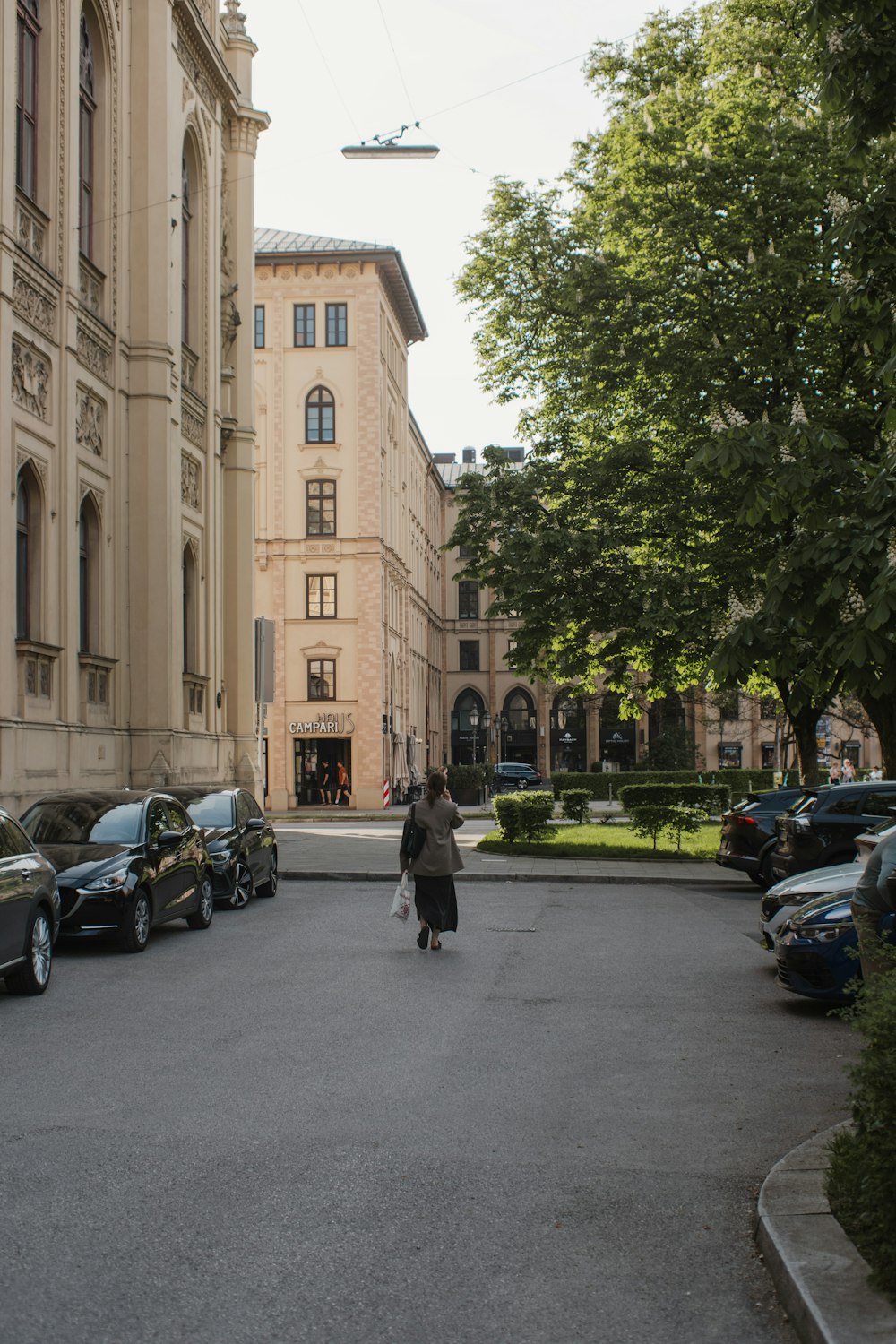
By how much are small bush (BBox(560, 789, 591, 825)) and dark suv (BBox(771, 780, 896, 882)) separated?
19.9m

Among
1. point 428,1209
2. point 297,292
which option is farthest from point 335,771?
point 428,1209

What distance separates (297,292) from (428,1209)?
195 feet

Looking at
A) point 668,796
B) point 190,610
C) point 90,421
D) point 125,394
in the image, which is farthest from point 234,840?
point 668,796

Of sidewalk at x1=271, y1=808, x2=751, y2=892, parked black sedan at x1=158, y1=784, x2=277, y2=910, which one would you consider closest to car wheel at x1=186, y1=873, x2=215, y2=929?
parked black sedan at x1=158, y1=784, x2=277, y2=910

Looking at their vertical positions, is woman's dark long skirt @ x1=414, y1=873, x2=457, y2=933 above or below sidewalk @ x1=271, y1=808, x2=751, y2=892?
above

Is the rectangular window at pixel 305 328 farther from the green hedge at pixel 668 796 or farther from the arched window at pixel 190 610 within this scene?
the green hedge at pixel 668 796

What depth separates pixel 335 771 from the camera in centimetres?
6122

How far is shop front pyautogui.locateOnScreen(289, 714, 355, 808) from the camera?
60.7 meters

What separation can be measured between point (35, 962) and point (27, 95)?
1570cm

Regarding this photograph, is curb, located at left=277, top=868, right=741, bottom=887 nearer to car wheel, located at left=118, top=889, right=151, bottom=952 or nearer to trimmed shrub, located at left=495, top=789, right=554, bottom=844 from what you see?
trimmed shrub, located at left=495, top=789, right=554, bottom=844

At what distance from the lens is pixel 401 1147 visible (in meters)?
6.88

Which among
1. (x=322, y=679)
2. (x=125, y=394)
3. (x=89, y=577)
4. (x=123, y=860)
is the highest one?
(x=125, y=394)

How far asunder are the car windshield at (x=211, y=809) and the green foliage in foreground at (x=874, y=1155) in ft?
50.4

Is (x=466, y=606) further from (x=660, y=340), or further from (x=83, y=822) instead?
(x=83, y=822)
